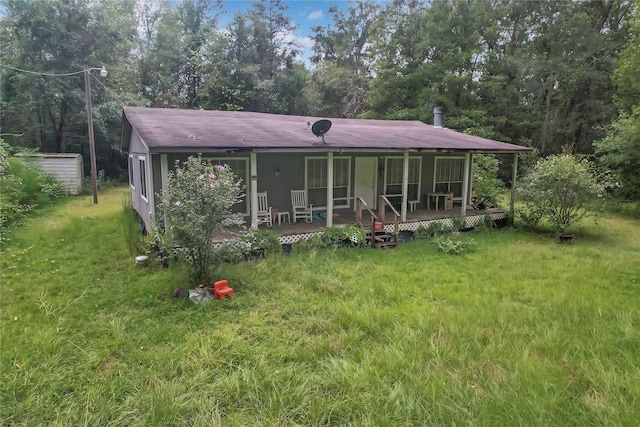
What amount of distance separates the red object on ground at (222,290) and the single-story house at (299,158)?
2060 millimetres

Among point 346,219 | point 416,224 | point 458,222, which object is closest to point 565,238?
point 458,222

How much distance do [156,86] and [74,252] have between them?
61.9 feet

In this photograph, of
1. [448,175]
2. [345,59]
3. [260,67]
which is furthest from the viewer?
[345,59]

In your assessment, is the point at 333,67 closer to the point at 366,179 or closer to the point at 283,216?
the point at 366,179

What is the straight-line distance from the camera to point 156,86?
23.0 meters

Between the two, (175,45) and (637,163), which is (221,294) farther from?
(175,45)

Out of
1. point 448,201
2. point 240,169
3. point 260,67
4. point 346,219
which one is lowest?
point 346,219

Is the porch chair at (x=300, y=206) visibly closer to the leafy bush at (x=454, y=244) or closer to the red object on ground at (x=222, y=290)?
the leafy bush at (x=454, y=244)

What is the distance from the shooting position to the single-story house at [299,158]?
717cm

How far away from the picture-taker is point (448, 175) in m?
11.8

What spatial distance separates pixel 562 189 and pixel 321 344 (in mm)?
8020

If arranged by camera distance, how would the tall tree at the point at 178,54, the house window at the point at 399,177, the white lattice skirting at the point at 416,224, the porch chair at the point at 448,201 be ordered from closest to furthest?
1. the white lattice skirting at the point at 416,224
2. the house window at the point at 399,177
3. the porch chair at the point at 448,201
4. the tall tree at the point at 178,54

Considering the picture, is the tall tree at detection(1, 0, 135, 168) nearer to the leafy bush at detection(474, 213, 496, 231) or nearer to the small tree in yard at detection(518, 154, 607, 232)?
the leafy bush at detection(474, 213, 496, 231)

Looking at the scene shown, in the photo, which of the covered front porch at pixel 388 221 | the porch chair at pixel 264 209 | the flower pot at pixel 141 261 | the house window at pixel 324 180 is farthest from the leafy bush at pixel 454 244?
the flower pot at pixel 141 261
